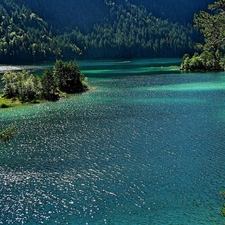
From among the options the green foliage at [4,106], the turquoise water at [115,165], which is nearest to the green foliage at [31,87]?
the green foliage at [4,106]

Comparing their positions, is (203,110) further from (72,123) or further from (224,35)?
(224,35)

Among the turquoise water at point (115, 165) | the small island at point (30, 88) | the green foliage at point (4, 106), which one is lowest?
the turquoise water at point (115, 165)

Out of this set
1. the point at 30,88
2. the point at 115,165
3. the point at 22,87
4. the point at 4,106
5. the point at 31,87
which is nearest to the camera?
the point at 115,165

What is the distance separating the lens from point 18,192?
4806 centimetres

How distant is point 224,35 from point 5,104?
326ft

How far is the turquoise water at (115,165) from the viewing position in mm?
41688

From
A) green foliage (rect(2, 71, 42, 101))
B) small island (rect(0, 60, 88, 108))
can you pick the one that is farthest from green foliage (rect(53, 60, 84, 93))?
green foliage (rect(2, 71, 42, 101))

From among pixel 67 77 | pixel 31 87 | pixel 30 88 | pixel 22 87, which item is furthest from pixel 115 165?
pixel 67 77

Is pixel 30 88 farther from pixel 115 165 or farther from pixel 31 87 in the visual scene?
pixel 115 165

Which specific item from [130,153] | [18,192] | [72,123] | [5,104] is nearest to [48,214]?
[18,192]

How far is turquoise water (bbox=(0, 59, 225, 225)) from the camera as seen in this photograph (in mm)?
41688

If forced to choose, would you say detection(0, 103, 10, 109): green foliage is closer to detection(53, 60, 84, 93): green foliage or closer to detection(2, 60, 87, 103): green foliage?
detection(2, 60, 87, 103): green foliage

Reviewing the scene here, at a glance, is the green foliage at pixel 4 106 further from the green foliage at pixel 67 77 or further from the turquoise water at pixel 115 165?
the green foliage at pixel 67 77

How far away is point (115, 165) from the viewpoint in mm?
56500
